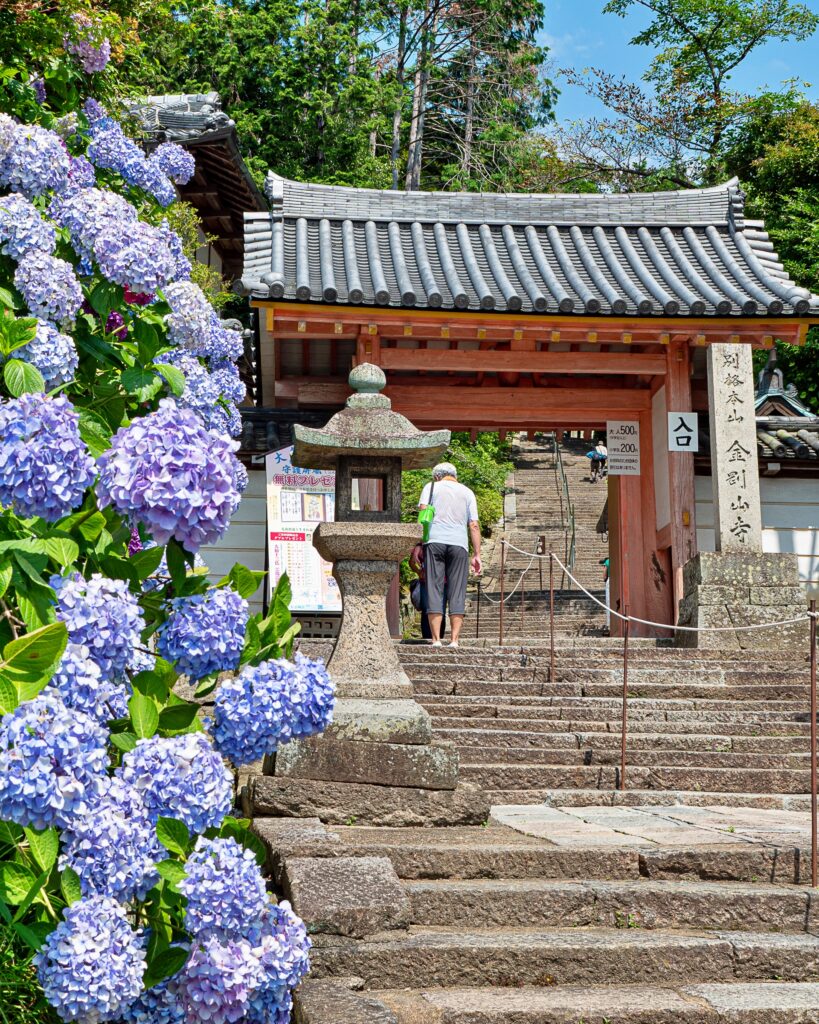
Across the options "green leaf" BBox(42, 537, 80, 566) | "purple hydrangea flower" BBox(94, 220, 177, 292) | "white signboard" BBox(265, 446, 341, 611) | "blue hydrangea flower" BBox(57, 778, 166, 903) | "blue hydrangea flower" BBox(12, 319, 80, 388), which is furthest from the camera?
"white signboard" BBox(265, 446, 341, 611)

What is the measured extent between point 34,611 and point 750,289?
11104 millimetres

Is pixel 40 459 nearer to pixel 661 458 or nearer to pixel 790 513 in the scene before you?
pixel 661 458

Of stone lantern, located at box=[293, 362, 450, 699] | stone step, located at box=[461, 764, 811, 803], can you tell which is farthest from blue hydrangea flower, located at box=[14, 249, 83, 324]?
stone step, located at box=[461, 764, 811, 803]

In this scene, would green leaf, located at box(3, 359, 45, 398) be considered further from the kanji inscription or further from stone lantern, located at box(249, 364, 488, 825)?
the kanji inscription

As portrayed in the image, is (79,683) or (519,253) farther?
(519,253)

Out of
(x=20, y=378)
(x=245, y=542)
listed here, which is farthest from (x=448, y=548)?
(x=20, y=378)

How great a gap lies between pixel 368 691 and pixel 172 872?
3414 millimetres

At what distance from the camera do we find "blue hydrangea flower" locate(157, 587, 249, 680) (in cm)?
264

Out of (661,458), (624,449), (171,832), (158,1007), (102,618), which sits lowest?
(158,1007)

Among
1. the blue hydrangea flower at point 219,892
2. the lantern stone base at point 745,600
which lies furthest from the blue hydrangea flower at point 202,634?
the lantern stone base at point 745,600

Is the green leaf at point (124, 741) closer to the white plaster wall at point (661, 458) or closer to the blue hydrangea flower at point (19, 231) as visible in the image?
the blue hydrangea flower at point (19, 231)

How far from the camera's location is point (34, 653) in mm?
→ 2301

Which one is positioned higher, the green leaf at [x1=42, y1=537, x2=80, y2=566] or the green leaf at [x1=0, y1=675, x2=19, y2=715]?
the green leaf at [x1=42, y1=537, x2=80, y2=566]

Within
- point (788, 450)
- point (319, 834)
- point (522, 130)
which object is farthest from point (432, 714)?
point (522, 130)
